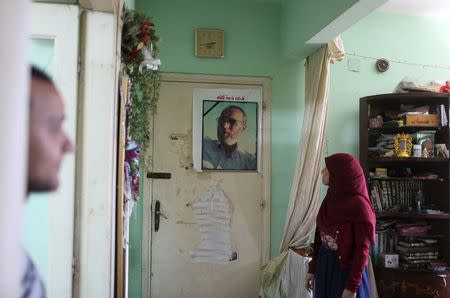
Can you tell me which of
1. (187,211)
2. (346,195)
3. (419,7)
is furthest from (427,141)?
(187,211)

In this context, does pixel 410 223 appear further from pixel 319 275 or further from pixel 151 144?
pixel 151 144

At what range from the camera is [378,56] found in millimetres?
3250

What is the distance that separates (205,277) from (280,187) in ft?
3.29

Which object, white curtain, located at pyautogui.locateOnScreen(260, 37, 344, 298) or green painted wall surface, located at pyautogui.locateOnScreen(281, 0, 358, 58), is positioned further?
white curtain, located at pyautogui.locateOnScreen(260, 37, 344, 298)

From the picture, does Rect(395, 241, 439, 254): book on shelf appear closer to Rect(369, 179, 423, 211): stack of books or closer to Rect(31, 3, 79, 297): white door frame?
Rect(369, 179, 423, 211): stack of books

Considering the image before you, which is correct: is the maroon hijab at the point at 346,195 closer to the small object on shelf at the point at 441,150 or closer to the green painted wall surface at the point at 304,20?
the green painted wall surface at the point at 304,20

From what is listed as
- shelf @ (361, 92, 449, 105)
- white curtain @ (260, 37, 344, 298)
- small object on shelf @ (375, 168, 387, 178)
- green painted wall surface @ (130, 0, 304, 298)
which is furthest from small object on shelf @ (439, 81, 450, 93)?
green painted wall surface @ (130, 0, 304, 298)

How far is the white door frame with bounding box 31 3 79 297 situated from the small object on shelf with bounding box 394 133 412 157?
2.43 m

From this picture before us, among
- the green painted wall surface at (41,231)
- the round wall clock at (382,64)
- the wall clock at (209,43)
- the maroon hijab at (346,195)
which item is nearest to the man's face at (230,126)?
the wall clock at (209,43)

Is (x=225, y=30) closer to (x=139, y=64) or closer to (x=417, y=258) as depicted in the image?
(x=139, y=64)

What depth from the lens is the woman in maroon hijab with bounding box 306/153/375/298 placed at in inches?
70.1

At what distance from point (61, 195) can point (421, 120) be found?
2667mm

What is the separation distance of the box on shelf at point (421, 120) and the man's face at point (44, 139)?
9.11 ft

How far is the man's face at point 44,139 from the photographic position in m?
0.55
